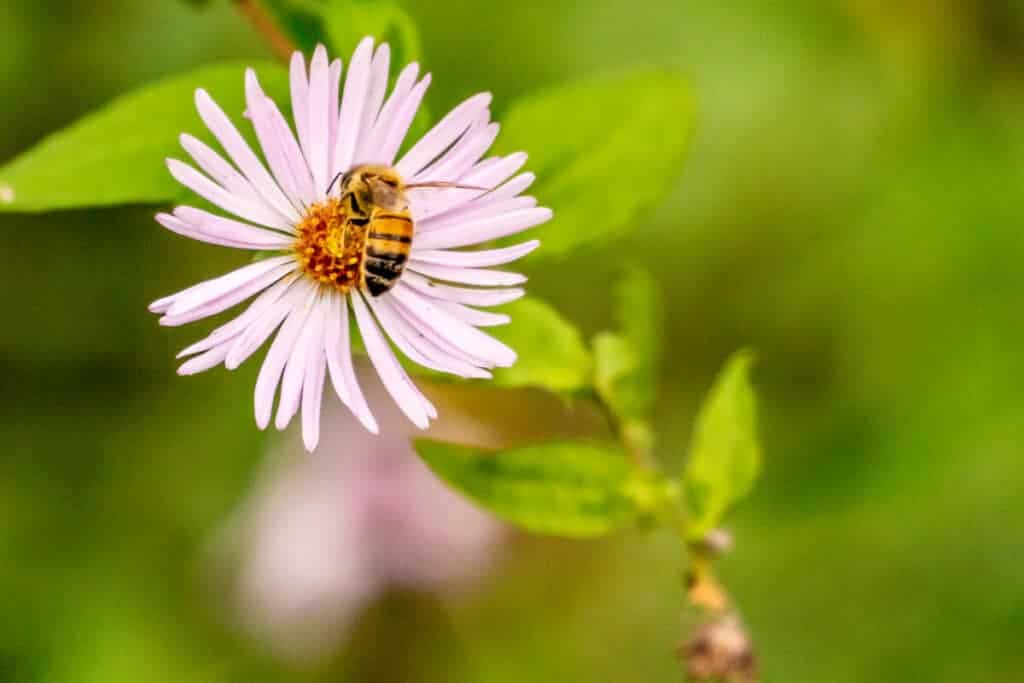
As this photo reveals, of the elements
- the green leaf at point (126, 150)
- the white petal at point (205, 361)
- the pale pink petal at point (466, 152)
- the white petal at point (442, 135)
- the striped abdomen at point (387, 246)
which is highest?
the green leaf at point (126, 150)

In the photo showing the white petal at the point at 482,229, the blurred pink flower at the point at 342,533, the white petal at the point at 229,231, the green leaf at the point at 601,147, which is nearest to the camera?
the white petal at the point at 229,231

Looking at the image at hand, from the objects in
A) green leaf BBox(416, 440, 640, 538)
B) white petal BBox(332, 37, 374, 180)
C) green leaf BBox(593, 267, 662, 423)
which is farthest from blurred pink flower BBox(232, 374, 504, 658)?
white petal BBox(332, 37, 374, 180)

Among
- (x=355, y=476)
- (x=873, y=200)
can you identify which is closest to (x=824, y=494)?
(x=873, y=200)

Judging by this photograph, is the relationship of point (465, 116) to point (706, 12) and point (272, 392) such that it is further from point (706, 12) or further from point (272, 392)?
point (706, 12)

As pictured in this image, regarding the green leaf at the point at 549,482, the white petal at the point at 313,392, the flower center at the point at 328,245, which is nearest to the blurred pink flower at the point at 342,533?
the green leaf at the point at 549,482

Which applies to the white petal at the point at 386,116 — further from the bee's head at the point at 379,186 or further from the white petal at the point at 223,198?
the white petal at the point at 223,198

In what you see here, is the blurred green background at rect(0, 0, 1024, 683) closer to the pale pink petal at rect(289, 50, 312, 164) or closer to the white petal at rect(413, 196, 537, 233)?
the white petal at rect(413, 196, 537, 233)

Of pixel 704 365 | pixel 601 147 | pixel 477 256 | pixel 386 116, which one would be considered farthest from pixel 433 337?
pixel 704 365

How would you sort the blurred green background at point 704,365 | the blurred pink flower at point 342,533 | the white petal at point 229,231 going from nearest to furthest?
1. the white petal at point 229,231
2. the blurred pink flower at point 342,533
3. the blurred green background at point 704,365
